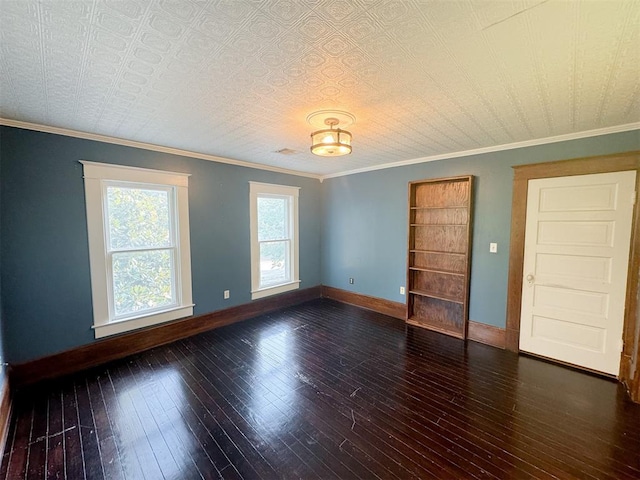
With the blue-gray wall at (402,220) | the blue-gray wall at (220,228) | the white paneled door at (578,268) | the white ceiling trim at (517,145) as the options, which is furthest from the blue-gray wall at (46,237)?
the white paneled door at (578,268)

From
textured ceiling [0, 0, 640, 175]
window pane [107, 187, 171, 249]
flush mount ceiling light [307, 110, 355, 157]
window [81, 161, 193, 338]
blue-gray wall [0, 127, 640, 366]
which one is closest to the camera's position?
textured ceiling [0, 0, 640, 175]

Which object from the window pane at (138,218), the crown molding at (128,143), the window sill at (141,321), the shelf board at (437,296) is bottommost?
the window sill at (141,321)

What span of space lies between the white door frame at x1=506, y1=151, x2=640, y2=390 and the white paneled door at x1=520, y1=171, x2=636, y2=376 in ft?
0.16

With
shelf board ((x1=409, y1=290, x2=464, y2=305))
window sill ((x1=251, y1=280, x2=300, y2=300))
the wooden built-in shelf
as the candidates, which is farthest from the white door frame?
window sill ((x1=251, y1=280, x2=300, y2=300))

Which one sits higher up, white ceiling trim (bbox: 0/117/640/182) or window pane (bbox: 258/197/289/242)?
white ceiling trim (bbox: 0/117/640/182)

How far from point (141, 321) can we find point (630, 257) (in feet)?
17.1

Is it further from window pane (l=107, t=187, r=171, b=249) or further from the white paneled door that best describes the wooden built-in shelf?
window pane (l=107, t=187, r=171, b=249)

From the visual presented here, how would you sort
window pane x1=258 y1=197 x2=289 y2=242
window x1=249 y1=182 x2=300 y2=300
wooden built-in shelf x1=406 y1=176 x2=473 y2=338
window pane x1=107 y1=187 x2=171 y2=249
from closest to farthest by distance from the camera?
window pane x1=107 y1=187 x2=171 y2=249
wooden built-in shelf x1=406 y1=176 x2=473 y2=338
window x1=249 y1=182 x2=300 y2=300
window pane x1=258 y1=197 x2=289 y2=242

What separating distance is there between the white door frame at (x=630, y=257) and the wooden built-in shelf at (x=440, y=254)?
19.1 inches

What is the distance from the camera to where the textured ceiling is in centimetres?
115

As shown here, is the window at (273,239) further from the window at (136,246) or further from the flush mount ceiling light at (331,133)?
the flush mount ceiling light at (331,133)

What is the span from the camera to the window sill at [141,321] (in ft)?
9.62

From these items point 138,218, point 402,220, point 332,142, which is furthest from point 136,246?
point 402,220

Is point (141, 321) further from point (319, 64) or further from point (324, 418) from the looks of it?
point (319, 64)
